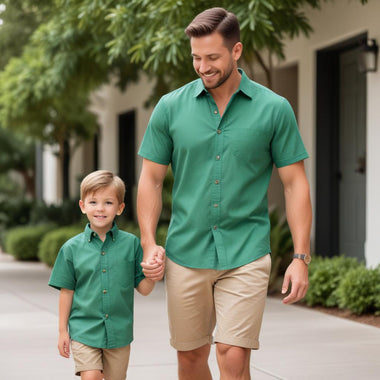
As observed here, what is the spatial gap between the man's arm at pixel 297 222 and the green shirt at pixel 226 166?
73 millimetres

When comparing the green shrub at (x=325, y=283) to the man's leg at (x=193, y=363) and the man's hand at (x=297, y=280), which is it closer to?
the man's leg at (x=193, y=363)

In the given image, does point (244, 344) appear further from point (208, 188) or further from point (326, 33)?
point (326, 33)

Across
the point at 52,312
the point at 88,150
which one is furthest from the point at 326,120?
the point at 88,150

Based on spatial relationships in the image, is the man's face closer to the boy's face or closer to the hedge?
the boy's face

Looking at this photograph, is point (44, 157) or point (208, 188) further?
point (44, 157)

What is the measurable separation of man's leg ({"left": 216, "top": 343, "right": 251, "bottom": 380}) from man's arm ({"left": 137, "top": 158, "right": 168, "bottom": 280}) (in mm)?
452

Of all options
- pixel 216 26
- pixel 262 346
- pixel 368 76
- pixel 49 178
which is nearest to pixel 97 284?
pixel 216 26

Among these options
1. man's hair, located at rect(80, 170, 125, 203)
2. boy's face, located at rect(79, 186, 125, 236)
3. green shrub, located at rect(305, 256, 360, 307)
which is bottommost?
green shrub, located at rect(305, 256, 360, 307)

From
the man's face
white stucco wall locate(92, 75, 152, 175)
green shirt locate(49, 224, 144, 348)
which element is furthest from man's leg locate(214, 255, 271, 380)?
white stucco wall locate(92, 75, 152, 175)

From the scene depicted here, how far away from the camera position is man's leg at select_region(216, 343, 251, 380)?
3.77 m

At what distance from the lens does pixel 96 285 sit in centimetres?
405

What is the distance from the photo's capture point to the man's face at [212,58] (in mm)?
3756

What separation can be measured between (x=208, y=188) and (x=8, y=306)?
6.35 m

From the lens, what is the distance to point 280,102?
12.8 ft
